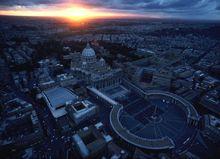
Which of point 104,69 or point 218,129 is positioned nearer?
point 218,129

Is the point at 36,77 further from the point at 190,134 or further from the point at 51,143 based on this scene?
the point at 190,134

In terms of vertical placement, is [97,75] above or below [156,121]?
above

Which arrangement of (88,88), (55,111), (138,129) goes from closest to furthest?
(138,129)
(55,111)
(88,88)

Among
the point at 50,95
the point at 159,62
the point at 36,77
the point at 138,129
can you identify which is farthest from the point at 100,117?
the point at 159,62

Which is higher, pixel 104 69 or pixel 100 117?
pixel 104 69

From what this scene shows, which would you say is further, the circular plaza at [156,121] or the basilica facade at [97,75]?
the basilica facade at [97,75]

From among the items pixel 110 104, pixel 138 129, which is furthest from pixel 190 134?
pixel 110 104

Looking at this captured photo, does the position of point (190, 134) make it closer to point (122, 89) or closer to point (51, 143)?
point (122, 89)

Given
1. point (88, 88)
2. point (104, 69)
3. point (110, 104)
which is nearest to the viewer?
point (110, 104)

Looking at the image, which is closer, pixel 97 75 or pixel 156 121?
pixel 156 121

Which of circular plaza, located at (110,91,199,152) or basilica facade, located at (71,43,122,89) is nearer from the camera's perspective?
circular plaza, located at (110,91,199,152)
